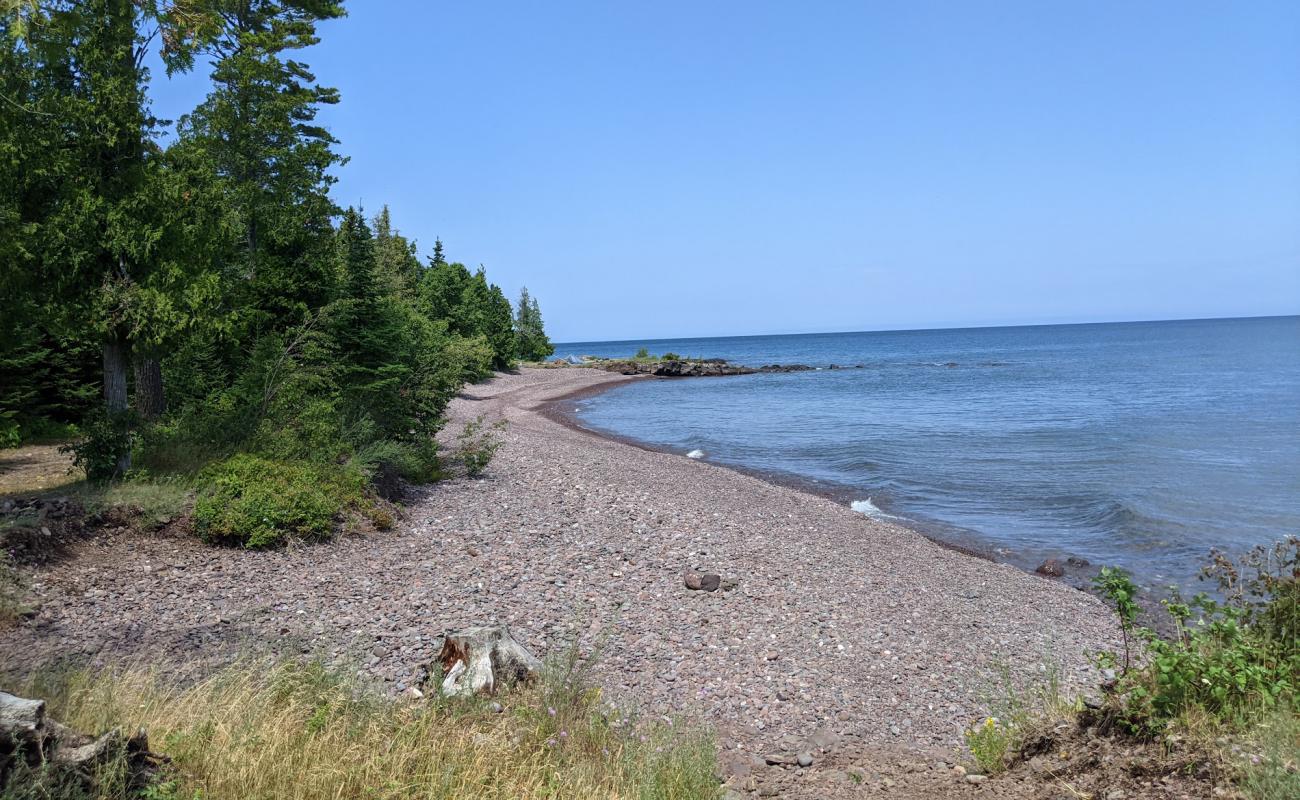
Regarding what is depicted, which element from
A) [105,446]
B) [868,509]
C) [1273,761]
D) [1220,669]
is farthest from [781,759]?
[868,509]

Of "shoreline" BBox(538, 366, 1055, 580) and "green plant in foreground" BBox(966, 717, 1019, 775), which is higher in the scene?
"green plant in foreground" BBox(966, 717, 1019, 775)

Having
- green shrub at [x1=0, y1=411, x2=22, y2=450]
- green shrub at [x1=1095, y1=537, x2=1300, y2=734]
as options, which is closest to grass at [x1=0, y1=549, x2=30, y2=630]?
green shrub at [x1=0, y1=411, x2=22, y2=450]

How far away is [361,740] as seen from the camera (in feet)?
16.5

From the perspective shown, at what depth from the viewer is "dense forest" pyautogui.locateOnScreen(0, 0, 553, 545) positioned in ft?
34.2

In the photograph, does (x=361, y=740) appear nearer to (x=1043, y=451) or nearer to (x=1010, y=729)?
(x=1010, y=729)

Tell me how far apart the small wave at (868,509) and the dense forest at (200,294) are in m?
9.89

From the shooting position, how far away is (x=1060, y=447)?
28078mm

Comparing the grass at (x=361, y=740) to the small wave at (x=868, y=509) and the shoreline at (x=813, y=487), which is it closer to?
the shoreline at (x=813, y=487)

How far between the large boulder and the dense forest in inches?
204

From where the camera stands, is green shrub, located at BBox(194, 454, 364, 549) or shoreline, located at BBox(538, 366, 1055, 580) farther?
shoreline, located at BBox(538, 366, 1055, 580)

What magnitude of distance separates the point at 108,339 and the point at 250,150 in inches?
327

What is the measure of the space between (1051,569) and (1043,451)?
15.3 metres

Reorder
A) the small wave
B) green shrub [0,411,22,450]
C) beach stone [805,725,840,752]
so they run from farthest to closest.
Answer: the small wave → green shrub [0,411,22,450] → beach stone [805,725,840,752]

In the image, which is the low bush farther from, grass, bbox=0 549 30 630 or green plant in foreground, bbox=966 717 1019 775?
green plant in foreground, bbox=966 717 1019 775
